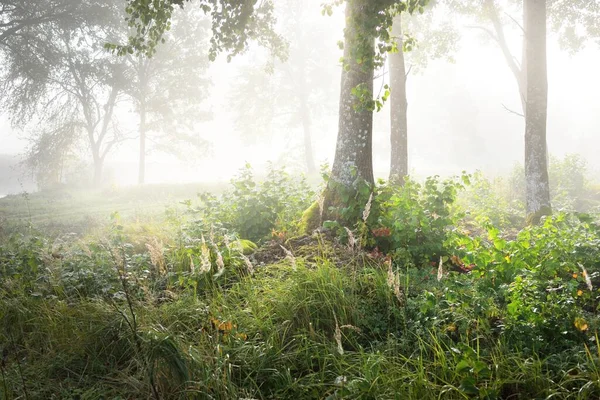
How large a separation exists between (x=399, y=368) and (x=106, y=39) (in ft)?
81.4

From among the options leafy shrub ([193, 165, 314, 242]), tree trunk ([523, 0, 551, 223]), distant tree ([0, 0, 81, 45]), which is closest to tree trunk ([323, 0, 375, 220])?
leafy shrub ([193, 165, 314, 242])

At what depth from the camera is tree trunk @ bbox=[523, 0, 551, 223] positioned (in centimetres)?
957

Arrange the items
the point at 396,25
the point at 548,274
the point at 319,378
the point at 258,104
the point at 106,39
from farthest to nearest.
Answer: the point at 258,104, the point at 106,39, the point at 396,25, the point at 548,274, the point at 319,378

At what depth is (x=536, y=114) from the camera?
31.4 ft

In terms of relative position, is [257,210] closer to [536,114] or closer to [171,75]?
[536,114]

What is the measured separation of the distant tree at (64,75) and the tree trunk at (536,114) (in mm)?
17321

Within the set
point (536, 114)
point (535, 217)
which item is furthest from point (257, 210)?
point (536, 114)

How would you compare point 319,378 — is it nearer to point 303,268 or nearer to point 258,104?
point 303,268

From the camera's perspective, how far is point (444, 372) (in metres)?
2.83

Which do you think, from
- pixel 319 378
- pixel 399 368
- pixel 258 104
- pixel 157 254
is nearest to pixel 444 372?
pixel 399 368

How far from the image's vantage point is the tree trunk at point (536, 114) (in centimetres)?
957

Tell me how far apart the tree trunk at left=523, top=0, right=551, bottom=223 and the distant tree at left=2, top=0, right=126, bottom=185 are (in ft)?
56.8

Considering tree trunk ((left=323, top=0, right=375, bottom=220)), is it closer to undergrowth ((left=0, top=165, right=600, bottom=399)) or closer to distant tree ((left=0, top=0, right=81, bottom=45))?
undergrowth ((left=0, top=165, right=600, bottom=399))

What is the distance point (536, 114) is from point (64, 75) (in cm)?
2480
